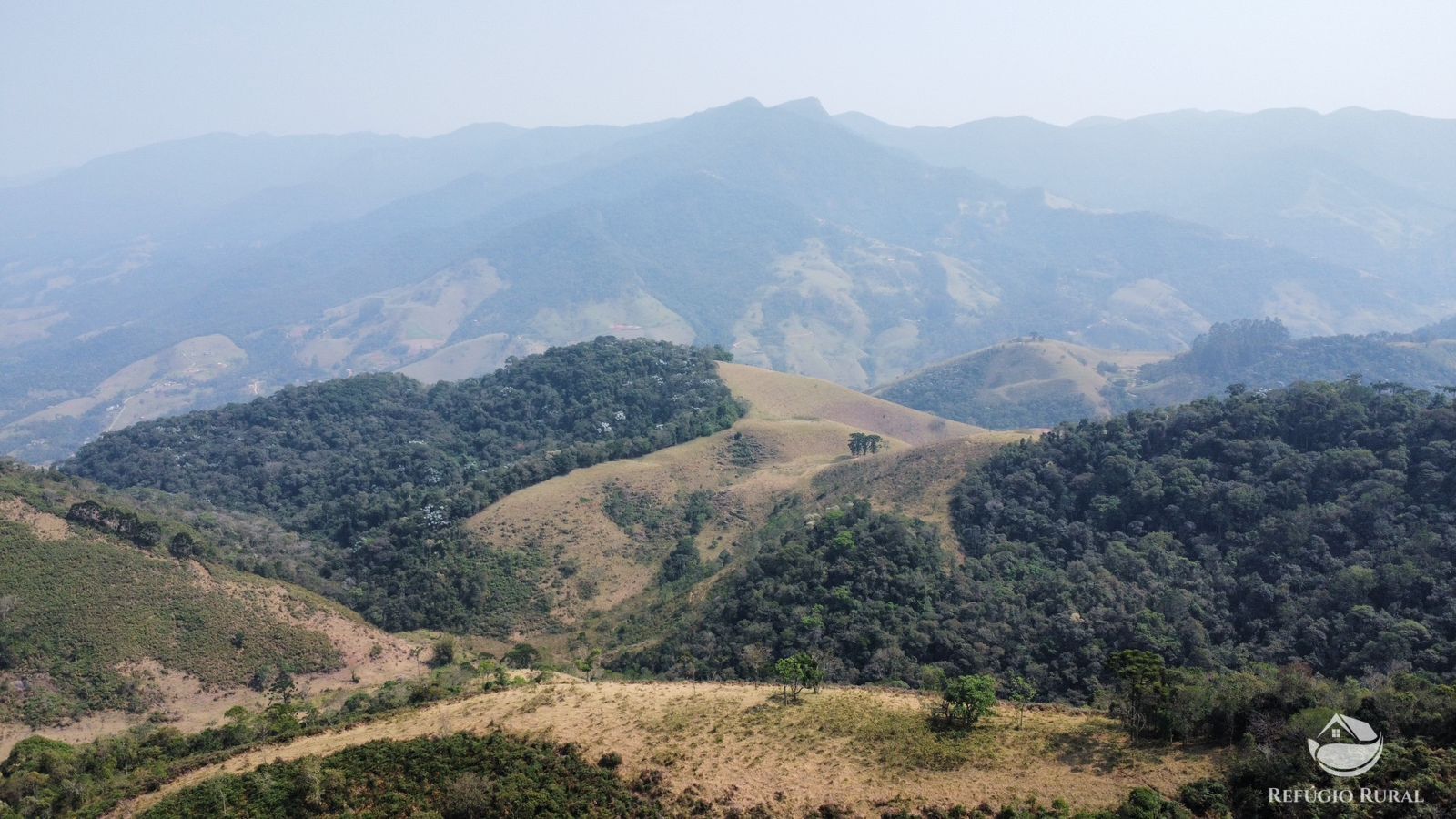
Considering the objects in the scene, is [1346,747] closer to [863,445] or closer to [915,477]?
[915,477]

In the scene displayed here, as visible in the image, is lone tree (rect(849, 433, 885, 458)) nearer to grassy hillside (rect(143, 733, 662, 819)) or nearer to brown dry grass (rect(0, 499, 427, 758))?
brown dry grass (rect(0, 499, 427, 758))

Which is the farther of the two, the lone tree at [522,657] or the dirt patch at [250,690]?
the lone tree at [522,657]

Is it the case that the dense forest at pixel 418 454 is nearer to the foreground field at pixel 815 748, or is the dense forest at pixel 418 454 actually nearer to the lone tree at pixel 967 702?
the foreground field at pixel 815 748

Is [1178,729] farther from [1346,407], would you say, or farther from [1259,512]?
[1346,407]

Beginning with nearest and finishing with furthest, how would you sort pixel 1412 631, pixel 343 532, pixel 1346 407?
pixel 1412 631
pixel 1346 407
pixel 343 532

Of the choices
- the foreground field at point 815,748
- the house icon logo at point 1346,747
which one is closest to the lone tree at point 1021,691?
the foreground field at point 815,748

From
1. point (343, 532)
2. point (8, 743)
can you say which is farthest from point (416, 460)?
point (8, 743)

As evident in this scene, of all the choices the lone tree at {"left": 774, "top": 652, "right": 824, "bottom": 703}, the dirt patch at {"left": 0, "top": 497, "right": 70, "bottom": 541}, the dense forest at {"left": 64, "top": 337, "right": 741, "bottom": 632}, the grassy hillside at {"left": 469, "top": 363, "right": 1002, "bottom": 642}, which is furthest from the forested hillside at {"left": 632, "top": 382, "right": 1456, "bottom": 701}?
the dirt patch at {"left": 0, "top": 497, "right": 70, "bottom": 541}
